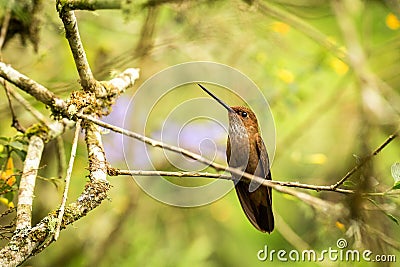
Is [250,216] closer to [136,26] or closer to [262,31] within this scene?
[262,31]

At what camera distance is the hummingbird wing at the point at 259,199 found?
223 centimetres

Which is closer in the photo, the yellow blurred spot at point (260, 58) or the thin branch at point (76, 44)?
the thin branch at point (76, 44)

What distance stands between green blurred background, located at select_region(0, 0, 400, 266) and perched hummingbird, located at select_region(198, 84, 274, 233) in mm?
365

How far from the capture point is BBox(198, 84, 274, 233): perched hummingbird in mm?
2236

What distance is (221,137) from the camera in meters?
3.46

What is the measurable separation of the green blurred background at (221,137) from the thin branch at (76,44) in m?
0.50

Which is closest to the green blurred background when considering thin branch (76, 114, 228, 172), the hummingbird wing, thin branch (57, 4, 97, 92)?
the hummingbird wing

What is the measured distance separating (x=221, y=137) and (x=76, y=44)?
1.78 meters

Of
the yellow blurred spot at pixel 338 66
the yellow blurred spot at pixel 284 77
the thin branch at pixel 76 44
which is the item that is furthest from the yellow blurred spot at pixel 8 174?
the yellow blurred spot at pixel 338 66

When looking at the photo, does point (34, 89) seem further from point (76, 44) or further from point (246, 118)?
point (246, 118)

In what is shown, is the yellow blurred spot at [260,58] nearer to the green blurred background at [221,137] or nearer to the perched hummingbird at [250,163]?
the green blurred background at [221,137]

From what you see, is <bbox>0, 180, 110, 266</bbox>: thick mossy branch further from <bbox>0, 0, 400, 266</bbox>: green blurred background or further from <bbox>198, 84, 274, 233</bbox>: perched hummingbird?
<bbox>0, 0, 400, 266</bbox>: green blurred background

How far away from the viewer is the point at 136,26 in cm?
362

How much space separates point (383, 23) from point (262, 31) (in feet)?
2.91
